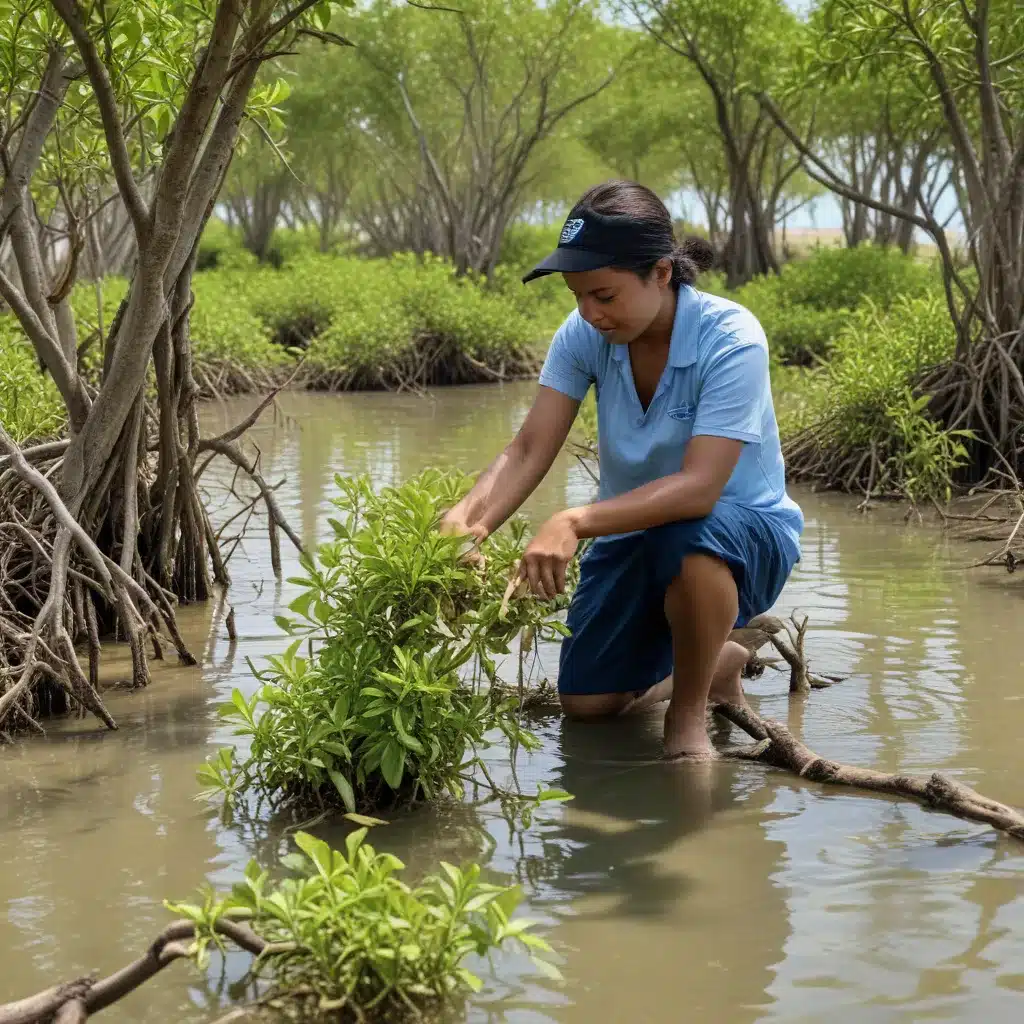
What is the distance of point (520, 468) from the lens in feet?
12.4

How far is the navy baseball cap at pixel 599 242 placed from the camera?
3467mm

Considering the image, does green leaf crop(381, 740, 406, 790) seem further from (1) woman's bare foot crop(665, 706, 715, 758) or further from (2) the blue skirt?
(1) woman's bare foot crop(665, 706, 715, 758)

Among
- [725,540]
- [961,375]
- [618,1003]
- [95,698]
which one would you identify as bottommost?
Result: [618,1003]

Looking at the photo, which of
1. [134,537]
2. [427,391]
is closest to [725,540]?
[134,537]

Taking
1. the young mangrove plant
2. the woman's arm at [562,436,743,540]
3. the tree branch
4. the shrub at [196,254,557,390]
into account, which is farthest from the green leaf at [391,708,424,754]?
the shrub at [196,254,557,390]

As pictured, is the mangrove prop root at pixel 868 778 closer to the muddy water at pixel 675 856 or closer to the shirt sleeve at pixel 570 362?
the muddy water at pixel 675 856

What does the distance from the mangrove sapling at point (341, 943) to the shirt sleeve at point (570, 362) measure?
1.76 metres

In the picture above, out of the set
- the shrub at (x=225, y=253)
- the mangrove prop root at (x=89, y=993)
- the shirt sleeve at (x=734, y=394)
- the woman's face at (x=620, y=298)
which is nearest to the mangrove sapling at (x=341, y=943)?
the mangrove prop root at (x=89, y=993)

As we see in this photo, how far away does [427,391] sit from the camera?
52.8 feet

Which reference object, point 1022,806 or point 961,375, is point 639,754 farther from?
point 961,375

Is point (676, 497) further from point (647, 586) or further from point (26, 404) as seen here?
point (26, 404)

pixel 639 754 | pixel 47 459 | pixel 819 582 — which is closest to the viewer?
pixel 639 754

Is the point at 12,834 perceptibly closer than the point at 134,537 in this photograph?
Yes

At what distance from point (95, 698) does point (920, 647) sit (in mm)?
2698
